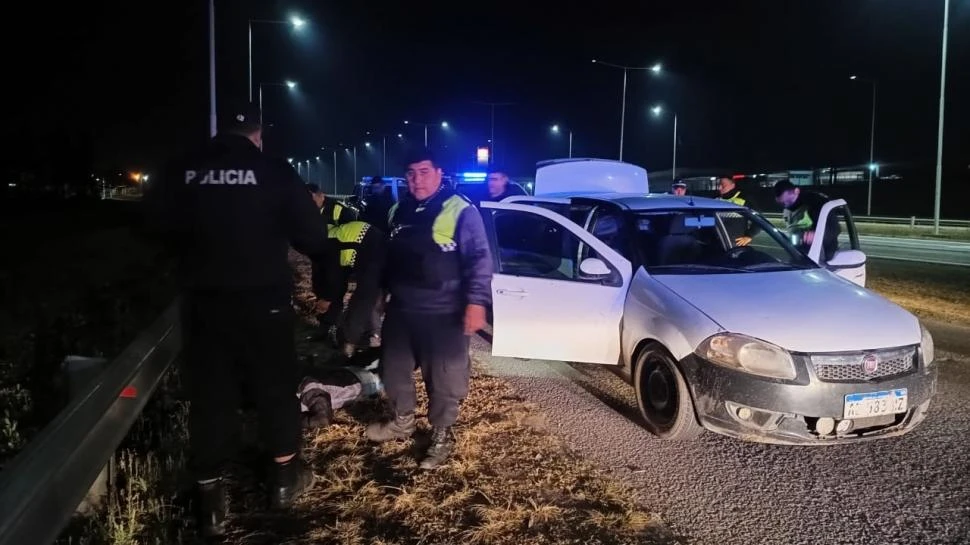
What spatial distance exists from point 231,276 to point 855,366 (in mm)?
3374

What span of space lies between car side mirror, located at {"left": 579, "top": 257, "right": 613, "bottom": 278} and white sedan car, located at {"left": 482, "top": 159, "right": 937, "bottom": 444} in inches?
0.4

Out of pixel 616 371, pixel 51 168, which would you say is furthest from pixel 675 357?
pixel 51 168

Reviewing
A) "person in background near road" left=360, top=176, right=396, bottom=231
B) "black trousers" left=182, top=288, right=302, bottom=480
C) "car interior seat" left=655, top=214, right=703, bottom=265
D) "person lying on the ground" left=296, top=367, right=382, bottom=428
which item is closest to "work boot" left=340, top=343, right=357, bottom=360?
"person lying on the ground" left=296, top=367, right=382, bottom=428

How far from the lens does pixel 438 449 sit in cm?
427

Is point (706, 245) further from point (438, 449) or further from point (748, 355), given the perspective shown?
point (438, 449)

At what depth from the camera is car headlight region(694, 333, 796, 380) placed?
4230 millimetres

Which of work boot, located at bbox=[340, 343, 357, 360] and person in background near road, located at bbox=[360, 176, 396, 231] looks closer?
work boot, located at bbox=[340, 343, 357, 360]

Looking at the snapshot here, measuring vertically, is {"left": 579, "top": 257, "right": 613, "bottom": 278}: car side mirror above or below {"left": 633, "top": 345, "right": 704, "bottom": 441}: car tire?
above

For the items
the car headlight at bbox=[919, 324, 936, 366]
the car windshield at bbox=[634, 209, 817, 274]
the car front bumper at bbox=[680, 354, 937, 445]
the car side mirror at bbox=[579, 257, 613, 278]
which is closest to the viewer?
the car front bumper at bbox=[680, 354, 937, 445]

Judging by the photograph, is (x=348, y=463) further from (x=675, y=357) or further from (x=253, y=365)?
(x=675, y=357)

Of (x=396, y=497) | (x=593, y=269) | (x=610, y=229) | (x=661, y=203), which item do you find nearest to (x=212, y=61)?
(x=610, y=229)

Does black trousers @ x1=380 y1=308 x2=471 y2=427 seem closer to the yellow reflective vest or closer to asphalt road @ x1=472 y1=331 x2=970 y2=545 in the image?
asphalt road @ x1=472 y1=331 x2=970 y2=545

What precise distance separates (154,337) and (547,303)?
8.90ft

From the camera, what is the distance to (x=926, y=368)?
4.47 m
